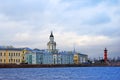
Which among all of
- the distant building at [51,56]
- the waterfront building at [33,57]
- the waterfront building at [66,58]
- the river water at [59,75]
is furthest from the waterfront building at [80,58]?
the river water at [59,75]

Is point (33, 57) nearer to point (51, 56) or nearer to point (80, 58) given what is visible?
point (51, 56)

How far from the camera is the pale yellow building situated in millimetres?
115188

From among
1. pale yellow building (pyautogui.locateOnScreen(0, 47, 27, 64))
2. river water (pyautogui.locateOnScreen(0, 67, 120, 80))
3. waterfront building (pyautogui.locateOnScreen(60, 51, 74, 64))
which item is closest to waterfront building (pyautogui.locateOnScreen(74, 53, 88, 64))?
waterfront building (pyautogui.locateOnScreen(60, 51, 74, 64))

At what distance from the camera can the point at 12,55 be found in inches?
4589

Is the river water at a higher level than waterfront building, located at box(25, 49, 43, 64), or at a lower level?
lower

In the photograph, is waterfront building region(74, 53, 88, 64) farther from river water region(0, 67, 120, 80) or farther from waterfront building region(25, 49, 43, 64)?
river water region(0, 67, 120, 80)

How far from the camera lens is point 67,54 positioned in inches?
5438

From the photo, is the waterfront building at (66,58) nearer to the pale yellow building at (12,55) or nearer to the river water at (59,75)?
the pale yellow building at (12,55)

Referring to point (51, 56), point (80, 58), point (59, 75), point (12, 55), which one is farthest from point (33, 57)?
point (59, 75)

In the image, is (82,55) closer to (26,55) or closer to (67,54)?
(67,54)

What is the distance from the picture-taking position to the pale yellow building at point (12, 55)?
11519 cm

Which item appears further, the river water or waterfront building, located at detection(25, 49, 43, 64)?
waterfront building, located at detection(25, 49, 43, 64)

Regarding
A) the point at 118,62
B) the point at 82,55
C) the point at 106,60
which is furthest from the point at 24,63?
the point at 118,62

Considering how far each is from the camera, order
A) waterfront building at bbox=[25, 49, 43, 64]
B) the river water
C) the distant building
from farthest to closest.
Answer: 1. the distant building
2. waterfront building at bbox=[25, 49, 43, 64]
3. the river water
